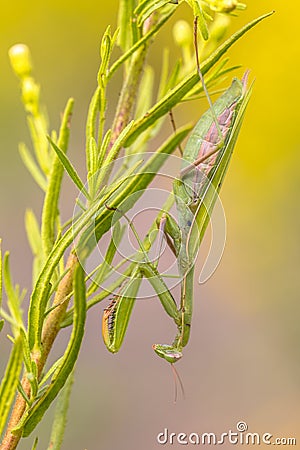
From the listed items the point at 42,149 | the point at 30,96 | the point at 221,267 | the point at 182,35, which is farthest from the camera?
the point at 221,267

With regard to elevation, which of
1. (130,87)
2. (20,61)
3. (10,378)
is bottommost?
(10,378)

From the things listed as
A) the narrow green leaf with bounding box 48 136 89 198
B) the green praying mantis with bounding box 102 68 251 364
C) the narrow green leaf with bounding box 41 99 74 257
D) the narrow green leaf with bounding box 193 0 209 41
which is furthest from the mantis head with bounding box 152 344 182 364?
the narrow green leaf with bounding box 193 0 209 41

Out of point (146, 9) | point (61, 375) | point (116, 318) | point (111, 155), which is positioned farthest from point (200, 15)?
point (61, 375)

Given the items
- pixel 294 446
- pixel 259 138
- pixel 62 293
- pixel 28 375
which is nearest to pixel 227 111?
A: pixel 62 293

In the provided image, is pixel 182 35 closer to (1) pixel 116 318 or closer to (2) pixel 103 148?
(2) pixel 103 148

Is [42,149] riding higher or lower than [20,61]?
lower

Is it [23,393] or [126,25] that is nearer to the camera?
[23,393]

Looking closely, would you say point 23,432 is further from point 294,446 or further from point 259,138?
point 259,138
